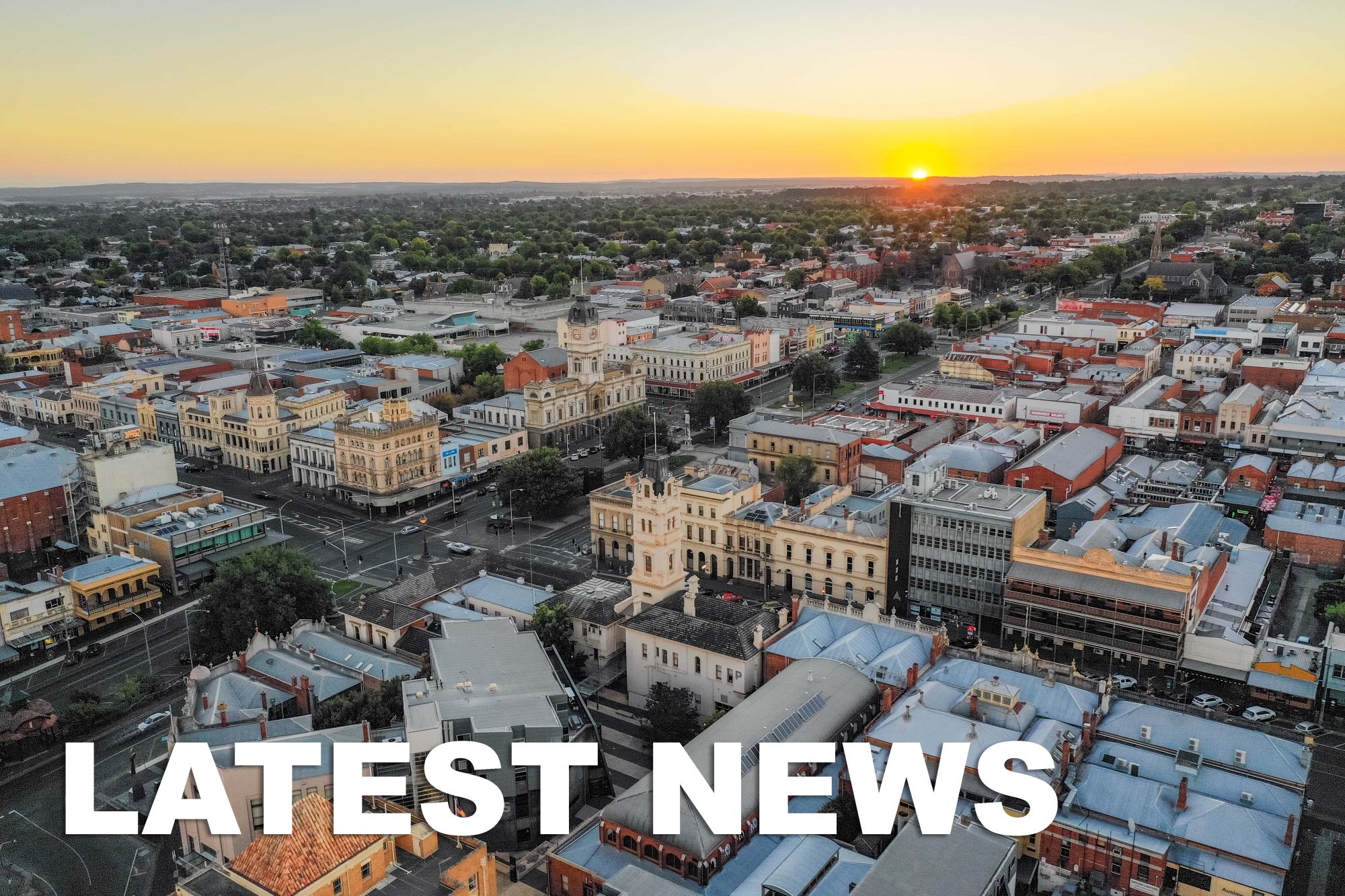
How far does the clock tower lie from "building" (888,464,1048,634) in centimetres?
5472

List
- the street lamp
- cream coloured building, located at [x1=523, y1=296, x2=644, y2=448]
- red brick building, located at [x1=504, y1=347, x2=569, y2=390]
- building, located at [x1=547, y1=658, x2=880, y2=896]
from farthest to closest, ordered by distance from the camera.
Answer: red brick building, located at [x1=504, y1=347, x2=569, y2=390] < cream coloured building, located at [x1=523, y1=296, x2=644, y2=448] < the street lamp < building, located at [x1=547, y1=658, x2=880, y2=896]

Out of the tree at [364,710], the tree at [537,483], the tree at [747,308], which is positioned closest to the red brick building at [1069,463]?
the tree at [537,483]

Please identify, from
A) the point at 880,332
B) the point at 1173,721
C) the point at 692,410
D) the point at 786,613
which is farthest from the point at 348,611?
the point at 880,332

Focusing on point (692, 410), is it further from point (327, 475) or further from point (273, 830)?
point (273, 830)

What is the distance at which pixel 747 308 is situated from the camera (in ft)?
603

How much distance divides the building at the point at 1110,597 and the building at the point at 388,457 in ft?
183

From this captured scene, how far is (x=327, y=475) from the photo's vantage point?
97.3m

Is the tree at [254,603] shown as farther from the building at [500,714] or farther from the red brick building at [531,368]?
the red brick building at [531,368]

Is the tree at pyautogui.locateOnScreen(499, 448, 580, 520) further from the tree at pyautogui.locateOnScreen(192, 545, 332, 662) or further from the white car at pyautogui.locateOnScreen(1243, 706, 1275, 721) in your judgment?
the white car at pyautogui.locateOnScreen(1243, 706, 1275, 721)

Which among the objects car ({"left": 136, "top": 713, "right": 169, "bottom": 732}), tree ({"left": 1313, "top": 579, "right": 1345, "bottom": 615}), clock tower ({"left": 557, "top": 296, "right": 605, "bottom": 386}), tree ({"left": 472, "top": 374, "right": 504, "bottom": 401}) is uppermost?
clock tower ({"left": 557, "top": 296, "right": 605, "bottom": 386})

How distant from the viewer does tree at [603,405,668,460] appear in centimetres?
10300

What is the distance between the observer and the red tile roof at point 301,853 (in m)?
31.7

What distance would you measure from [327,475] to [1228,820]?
3214 inches

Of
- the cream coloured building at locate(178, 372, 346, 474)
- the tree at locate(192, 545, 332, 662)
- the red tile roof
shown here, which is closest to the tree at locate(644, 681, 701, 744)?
the red tile roof
